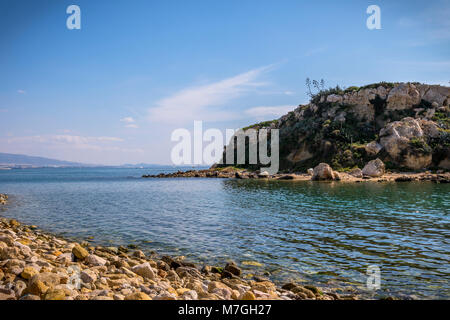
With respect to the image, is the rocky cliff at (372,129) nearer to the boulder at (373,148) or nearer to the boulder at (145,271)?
the boulder at (373,148)

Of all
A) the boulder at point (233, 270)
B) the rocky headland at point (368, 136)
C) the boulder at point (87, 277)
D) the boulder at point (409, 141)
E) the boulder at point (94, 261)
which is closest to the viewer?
the boulder at point (87, 277)

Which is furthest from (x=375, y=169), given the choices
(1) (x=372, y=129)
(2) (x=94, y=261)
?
(2) (x=94, y=261)

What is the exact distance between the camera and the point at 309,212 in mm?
28844

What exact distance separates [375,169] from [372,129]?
91.2 ft

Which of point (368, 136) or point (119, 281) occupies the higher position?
point (368, 136)

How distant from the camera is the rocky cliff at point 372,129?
245ft

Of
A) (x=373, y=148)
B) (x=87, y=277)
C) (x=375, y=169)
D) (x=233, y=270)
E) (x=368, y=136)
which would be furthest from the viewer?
(x=368, y=136)

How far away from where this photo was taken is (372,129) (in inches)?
3669

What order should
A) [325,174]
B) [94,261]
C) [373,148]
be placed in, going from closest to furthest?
[94,261] → [325,174] → [373,148]

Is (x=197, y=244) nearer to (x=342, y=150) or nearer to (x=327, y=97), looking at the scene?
(x=342, y=150)

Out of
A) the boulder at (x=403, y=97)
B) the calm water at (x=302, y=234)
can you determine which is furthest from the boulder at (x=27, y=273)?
the boulder at (x=403, y=97)

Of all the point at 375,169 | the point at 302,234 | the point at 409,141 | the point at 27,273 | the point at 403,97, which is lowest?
the point at 302,234

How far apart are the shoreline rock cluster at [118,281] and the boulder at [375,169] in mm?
65518

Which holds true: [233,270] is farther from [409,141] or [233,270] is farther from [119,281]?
[409,141]
